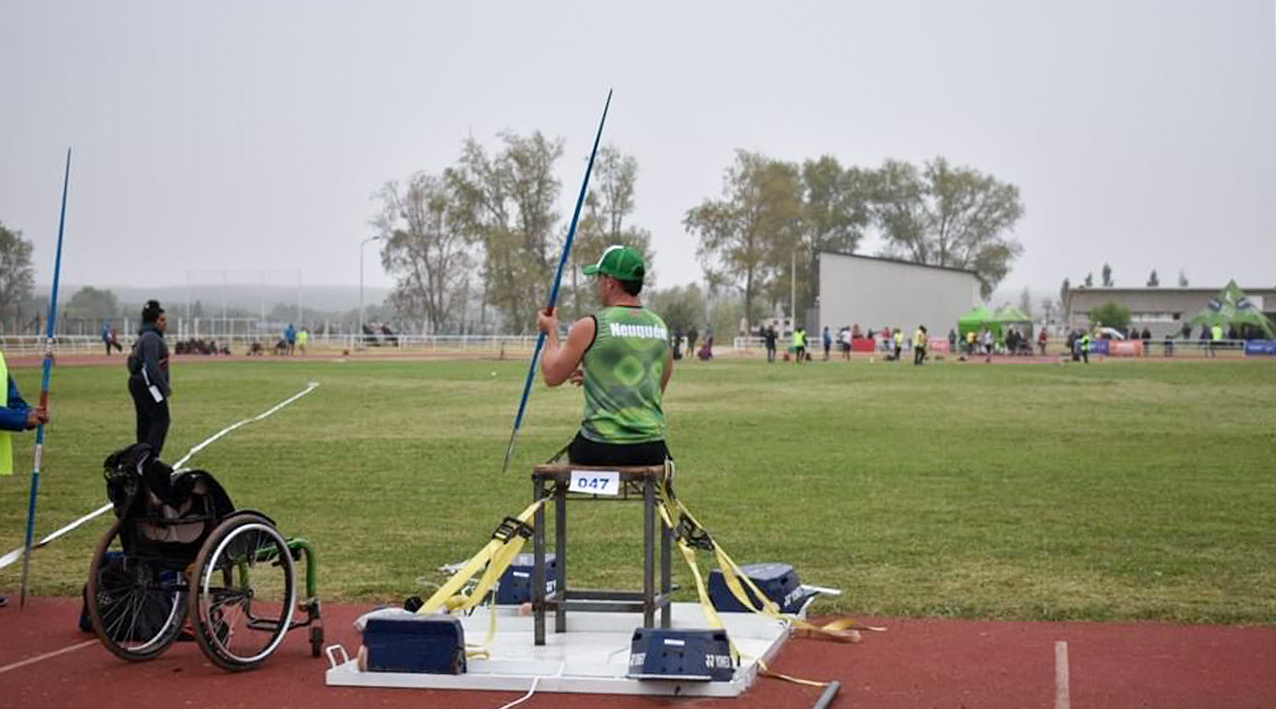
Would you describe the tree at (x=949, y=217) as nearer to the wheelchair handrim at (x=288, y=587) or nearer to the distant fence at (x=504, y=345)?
the distant fence at (x=504, y=345)

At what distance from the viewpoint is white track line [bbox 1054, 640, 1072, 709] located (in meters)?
7.51

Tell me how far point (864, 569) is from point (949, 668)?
353 cm

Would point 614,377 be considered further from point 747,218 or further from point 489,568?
point 747,218

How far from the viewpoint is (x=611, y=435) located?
27.6 feet

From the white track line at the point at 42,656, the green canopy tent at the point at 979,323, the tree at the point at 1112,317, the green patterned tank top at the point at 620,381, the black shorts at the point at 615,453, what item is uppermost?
the tree at the point at 1112,317

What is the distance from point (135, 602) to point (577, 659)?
2.47 meters

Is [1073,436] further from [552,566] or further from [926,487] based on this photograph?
[552,566]

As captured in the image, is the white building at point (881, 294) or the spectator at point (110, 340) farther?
the white building at point (881, 294)

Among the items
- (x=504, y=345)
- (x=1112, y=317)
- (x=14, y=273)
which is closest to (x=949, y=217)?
(x=1112, y=317)

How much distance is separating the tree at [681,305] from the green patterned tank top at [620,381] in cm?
8785

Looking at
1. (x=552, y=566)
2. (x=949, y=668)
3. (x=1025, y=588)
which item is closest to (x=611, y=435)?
(x=552, y=566)

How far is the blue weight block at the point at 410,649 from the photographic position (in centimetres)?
792

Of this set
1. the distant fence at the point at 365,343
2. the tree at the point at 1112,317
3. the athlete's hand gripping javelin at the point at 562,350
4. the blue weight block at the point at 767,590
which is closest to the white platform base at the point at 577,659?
the blue weight block at the point at 767,590

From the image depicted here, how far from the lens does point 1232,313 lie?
308 feet
